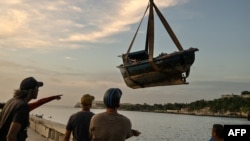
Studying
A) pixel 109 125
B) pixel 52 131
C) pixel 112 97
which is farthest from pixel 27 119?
pixel 52 131

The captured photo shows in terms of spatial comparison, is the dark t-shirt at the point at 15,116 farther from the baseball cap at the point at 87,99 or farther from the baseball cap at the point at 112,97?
the baseball cap at the point at 87,99

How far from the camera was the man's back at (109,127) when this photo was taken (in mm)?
4371

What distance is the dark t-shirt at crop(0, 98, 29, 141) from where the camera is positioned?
4555 millimetres

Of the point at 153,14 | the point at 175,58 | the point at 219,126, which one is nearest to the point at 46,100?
the point at 219,126

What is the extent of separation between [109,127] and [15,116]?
1.14 metres

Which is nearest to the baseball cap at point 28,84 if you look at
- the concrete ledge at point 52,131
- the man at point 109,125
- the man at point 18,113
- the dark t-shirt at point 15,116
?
the man at point 18,113

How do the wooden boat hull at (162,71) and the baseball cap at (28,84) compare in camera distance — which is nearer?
the baseball cap at (28,84)

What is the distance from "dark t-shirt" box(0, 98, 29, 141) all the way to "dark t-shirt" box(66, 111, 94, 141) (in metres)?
1.38

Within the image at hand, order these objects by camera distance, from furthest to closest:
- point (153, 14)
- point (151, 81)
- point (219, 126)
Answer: point (151, 81), point (153, 14), point (219, 126)

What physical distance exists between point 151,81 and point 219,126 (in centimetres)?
632

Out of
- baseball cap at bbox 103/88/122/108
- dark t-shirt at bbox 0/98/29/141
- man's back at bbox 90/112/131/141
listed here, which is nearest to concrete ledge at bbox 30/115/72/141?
dark t-shirt at bbox 0/98/29/141

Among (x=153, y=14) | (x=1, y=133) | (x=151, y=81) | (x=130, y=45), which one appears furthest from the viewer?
Result: (x=130, y=45)

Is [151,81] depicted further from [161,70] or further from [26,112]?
[26,112]

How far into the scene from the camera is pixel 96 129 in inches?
174
